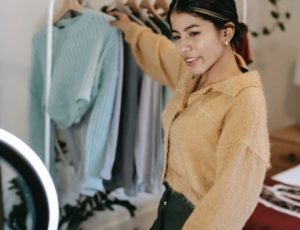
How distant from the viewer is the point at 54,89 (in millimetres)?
1604

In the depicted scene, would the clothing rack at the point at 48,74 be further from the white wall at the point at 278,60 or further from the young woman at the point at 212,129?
the white wall at the point at 278,60

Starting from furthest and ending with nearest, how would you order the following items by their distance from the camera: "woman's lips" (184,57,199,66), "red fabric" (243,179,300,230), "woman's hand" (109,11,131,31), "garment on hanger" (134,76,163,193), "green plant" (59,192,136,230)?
"green plant" (59,192,136,230) → "garment on hanger" (134,76,163,193) → "woman's hand" (109,11,131,31) → "red fabric" (243,179,300,230) → "woman's lips" (184,57,199,66)

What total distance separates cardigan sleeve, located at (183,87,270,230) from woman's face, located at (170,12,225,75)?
0.11 meters

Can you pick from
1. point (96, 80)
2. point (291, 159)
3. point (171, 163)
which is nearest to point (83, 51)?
point (96, 80)

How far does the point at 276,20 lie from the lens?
8.95 ft

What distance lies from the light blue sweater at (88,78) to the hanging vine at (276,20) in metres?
1.28

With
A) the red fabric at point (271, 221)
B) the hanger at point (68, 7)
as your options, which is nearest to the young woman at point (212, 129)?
the red fabric at point (271, 221)

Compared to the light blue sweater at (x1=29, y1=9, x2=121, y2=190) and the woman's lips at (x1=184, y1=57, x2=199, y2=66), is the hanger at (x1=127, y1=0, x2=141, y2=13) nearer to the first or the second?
the light blue sweater at (x1=29, y1=9, x2=121, y2=190)

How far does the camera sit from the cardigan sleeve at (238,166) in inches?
33.3

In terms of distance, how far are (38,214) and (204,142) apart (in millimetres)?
408

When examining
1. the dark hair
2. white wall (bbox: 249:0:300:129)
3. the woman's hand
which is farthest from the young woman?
white wall (bbox: 249:0:300:129)

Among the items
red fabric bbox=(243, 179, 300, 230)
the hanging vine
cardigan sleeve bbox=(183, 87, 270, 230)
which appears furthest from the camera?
the hanging vine

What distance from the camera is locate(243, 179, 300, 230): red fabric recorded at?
1256 mm

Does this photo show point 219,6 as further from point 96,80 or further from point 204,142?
point 96,80
